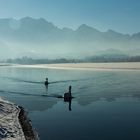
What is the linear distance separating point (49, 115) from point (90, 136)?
11.1 meters

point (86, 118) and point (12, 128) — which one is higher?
point (12, 128)

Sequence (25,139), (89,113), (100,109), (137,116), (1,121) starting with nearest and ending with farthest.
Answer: (25,139) → (1,121) → (137,116) → (89,113) → (100,109)

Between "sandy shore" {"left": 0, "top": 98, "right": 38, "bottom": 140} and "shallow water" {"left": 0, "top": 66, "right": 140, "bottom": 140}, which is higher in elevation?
"sandy shore" {"left": 0, "top": 98, "right": 38, "bottom": 140}

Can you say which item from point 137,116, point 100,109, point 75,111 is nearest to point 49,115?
point 75,111

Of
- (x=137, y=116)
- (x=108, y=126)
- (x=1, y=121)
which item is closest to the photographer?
(x=1, y=121)

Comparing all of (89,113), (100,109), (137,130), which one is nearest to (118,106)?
(100,109)

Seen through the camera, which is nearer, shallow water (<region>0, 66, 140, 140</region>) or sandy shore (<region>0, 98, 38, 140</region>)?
sandy shore (<region>0, 98, 38, 140</region>)

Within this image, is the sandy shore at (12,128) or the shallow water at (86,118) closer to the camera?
the sandy shore at (12,128)

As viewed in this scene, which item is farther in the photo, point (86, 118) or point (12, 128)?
point (86, 118)

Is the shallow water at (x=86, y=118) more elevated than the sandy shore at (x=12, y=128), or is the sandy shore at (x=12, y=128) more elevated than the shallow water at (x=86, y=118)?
the sandy shore at (x=12, y=128)

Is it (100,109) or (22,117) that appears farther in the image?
(100,109)

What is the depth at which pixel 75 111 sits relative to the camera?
40.5 m

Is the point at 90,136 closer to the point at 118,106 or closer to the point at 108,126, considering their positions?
the point at 108,126

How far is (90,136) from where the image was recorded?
2788 cm
